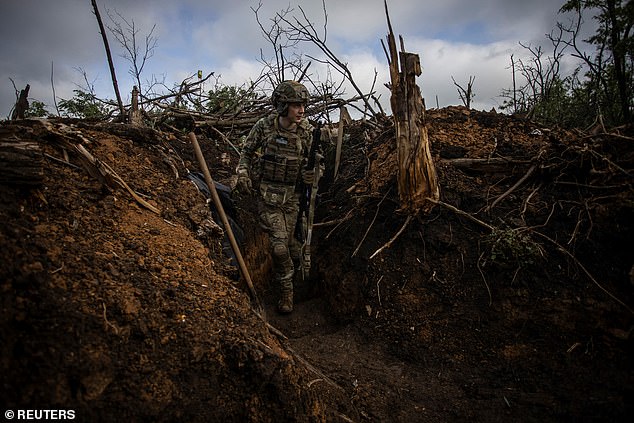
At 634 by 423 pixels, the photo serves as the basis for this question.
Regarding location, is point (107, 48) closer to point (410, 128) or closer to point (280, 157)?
point (280, 157)

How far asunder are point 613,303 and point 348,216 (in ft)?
8.16

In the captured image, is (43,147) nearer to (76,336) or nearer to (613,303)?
(76,336)

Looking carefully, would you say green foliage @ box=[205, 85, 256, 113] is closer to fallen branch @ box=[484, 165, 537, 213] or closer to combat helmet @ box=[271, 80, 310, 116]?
combat helmet @ box=[271, 80, 310, 116]

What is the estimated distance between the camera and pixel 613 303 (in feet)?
8.39

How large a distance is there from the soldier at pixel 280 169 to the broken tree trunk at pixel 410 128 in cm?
110

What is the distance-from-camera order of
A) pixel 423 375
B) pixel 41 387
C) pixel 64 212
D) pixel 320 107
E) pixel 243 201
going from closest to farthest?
pixel 41 387 → pixel 64 212 → pixel 423 375 → pixel 243 201 → pixel 320 107

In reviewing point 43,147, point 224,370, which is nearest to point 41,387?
point 224,370

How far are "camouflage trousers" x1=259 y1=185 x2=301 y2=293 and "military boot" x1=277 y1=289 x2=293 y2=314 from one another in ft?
0.09

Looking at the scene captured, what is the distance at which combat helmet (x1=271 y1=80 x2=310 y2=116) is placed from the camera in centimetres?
384

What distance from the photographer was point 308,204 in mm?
4258

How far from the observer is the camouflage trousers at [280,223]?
4062 millimetres

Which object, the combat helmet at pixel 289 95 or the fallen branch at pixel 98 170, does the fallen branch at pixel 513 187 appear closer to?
the combat helmet at pixel 289 95

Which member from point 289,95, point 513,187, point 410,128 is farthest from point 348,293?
point 289,95

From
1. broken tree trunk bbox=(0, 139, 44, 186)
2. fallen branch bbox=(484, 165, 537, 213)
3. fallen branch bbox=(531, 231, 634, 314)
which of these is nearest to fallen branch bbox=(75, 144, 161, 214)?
broken tree trunk bbox=(0, 139, 44, 186)
